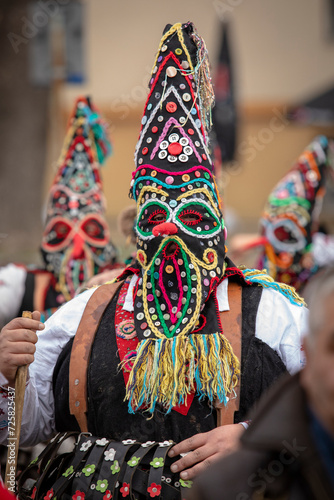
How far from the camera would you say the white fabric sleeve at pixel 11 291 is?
4.60 m

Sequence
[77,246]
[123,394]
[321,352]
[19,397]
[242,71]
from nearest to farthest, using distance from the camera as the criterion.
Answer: [321,352] → [19,397] → [123,394] → [77,246] → [242,71]

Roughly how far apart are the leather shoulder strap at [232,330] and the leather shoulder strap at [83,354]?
496 millimetres

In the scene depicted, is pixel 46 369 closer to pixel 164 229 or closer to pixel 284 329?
pixel 164 229

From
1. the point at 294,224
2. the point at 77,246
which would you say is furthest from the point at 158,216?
the point at 294,224

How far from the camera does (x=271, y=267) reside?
5.30 meters

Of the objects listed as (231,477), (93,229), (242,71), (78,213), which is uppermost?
(242,71)

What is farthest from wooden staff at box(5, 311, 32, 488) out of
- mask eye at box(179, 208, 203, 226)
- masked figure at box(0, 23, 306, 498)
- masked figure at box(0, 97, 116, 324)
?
masked figure at box(0, 97, 116, 324)

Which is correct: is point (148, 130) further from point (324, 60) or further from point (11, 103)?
point (324, 60)

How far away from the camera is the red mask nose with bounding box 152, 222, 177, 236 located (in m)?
2.80

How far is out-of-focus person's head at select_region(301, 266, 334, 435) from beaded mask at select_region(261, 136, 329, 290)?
139 inches

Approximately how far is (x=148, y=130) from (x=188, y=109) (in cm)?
19

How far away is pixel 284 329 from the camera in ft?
9.16

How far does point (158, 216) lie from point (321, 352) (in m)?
1.37

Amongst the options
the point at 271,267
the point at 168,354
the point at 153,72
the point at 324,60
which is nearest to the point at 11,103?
the point at 271,267
